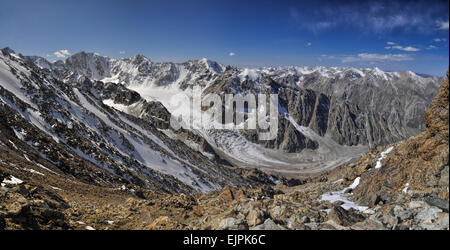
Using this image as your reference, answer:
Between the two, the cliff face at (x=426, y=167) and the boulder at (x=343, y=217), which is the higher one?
the cliff face at (x=426, y=167)

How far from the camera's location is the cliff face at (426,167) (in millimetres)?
10156

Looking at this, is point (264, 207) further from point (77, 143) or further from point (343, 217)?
point (77, 143)

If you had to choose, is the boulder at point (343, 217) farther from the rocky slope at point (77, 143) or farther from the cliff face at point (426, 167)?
the rocky slope at point (77, 143)

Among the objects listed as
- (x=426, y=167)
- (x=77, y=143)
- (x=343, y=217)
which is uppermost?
(x=77, y=143)

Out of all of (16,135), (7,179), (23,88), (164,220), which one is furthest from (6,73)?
(164,220)

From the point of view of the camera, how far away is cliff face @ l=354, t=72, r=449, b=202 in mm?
10156

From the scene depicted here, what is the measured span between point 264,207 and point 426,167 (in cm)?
811

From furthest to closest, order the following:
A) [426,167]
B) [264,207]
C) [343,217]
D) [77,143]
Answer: [77,143] < [426,167] < [264,207] < [343,217]

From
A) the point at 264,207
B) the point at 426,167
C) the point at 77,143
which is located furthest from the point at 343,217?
the point at 77,143

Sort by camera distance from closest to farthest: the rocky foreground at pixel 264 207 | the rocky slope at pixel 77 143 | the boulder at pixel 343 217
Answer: the rocky foreground at pixel 264 207 < the boulder at pixel 343 217 < the rocky slope at pixel 77 143

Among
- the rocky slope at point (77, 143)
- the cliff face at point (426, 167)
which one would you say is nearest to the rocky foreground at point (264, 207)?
the cliff face at point (426, 167)

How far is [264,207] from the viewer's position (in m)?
11.7

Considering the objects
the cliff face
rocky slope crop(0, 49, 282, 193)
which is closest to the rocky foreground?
the cliff face

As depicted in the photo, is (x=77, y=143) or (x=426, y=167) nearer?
(x=426, y=167)
